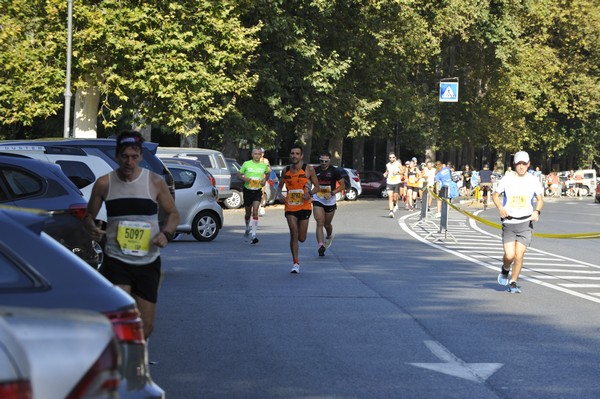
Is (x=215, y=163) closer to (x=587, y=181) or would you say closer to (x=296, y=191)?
(x=296, y=191)

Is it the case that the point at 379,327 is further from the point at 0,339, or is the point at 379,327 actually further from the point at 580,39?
the point at 580,39

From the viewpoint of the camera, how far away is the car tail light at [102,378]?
3754mm

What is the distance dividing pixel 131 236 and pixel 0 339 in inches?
182

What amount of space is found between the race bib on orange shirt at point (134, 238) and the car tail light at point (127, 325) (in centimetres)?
340

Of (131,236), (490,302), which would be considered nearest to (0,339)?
(131,236)

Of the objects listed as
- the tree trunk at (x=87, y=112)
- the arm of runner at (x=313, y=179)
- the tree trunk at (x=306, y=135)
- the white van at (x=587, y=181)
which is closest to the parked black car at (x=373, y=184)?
the tree trunk at (x=306, y=135)

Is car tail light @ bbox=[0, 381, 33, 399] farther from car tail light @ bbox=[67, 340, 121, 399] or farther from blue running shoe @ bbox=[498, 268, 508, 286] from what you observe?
blue running shoe @ bbox=[498, 268, 508, 286]

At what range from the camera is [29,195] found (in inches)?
496

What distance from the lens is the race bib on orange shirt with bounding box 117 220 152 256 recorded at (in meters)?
8.17

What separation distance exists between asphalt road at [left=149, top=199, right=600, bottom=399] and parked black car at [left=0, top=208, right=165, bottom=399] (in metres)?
3.22

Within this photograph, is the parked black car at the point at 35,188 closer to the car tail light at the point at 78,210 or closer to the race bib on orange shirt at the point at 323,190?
the car tail light at the point at 78,210

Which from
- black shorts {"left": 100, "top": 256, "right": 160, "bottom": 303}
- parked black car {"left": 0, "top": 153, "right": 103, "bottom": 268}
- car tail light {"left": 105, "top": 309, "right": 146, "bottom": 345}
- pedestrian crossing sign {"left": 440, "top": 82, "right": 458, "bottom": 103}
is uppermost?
pedestrian crossing sign {"left": 440, "top": 82, "right": 458, "bottom": 103}

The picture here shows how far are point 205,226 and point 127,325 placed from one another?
1961cm

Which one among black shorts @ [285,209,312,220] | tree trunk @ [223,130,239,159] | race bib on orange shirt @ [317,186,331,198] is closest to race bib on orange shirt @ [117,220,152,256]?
black shorts @ [285,209,312,220]
